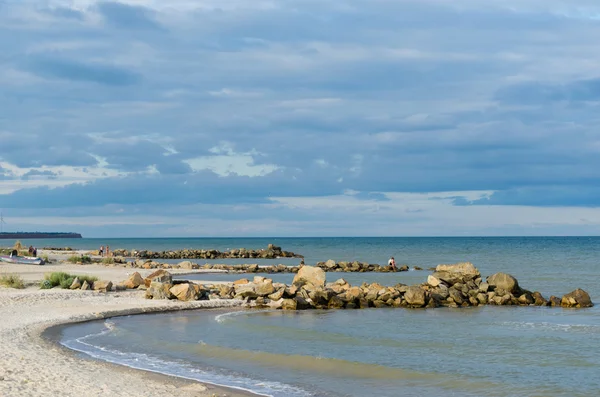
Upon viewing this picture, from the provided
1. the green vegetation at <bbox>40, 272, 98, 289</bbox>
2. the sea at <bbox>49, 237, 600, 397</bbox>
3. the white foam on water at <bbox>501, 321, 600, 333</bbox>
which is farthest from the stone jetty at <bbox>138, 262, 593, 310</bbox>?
the white foam on water at <bbox>501, 321, 600, 333</bbox>

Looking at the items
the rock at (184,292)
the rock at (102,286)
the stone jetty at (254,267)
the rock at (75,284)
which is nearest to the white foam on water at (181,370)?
the rock at (184,292)

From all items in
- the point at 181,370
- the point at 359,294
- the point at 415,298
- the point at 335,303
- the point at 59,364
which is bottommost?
the point at 181,370

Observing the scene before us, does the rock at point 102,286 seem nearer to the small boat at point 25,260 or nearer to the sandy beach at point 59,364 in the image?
the sandy beach at point 59,364

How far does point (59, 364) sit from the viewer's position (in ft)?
55.0

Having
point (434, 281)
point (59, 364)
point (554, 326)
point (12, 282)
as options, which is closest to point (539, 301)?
point (434, 281)

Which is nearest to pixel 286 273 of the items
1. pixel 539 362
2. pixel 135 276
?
pixel 135 276

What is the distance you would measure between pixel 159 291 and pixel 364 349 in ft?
47.6

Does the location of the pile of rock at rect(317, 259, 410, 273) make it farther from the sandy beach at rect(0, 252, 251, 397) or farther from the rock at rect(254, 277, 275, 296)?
the sandy beach at rect(0, 252, 251, 397)

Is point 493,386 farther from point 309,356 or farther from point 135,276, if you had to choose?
point 135,276

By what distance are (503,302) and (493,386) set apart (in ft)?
65.1

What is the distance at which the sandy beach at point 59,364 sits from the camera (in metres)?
14.2

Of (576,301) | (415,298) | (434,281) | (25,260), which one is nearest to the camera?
(415,298)

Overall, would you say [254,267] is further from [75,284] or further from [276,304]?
[276,304]

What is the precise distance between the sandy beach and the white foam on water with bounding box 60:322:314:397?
0.51 meters
